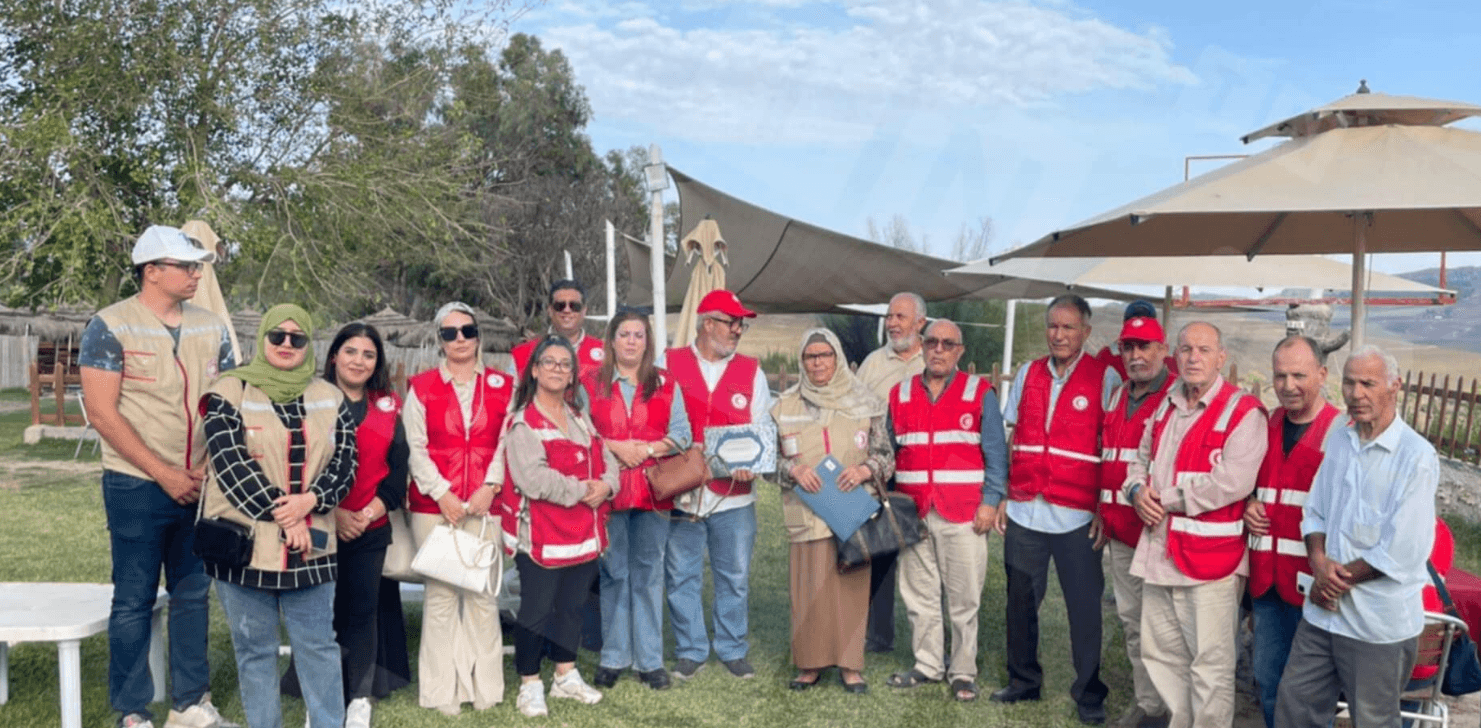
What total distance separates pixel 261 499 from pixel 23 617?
1268mm

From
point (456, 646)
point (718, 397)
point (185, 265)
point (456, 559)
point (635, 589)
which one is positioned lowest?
point (456, 646)

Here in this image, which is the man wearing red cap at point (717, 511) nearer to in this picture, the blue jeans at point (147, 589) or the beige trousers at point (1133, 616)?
the beige trousers at point (1133, 616)

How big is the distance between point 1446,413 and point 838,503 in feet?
28.4

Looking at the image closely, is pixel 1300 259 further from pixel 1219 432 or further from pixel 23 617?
pixel 23 617

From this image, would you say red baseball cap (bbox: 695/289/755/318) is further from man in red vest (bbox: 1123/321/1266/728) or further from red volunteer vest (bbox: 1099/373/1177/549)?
man in red vest (bbox: 1123/321/1266/728)

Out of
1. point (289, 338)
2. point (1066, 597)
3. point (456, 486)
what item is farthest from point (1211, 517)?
point (289, 338)

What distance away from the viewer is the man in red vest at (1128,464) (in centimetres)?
434

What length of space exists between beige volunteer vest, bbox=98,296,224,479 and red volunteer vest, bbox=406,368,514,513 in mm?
784

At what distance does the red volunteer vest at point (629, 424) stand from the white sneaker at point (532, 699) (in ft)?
2.61

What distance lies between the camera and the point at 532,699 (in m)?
4.67

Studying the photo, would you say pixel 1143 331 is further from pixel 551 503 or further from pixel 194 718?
pixel 194 718

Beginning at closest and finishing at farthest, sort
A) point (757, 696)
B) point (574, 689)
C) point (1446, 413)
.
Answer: point (574, 689) → point (757, 696) → point (1446, 413)

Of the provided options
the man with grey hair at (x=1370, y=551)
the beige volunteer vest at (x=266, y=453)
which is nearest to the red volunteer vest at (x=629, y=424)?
the beige volunteer vest at (x=266, y=453)

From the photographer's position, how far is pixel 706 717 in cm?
469
